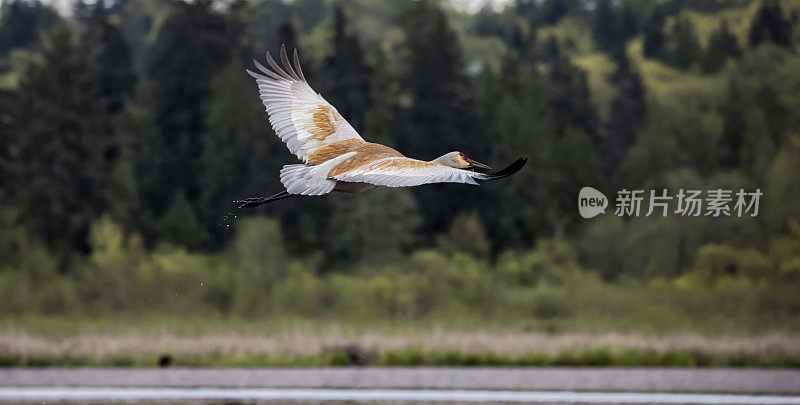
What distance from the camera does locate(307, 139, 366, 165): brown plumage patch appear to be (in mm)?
3521

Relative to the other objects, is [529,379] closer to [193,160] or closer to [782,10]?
[193,160]

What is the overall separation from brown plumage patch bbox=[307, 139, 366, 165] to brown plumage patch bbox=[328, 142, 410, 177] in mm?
179

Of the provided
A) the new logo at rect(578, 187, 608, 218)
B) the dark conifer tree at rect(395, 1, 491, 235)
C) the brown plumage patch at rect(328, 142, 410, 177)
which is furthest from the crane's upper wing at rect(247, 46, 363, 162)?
the new logo at rect(578, 187, 608, 218)

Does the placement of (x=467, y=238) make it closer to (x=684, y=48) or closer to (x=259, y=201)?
(x=684, y=48)

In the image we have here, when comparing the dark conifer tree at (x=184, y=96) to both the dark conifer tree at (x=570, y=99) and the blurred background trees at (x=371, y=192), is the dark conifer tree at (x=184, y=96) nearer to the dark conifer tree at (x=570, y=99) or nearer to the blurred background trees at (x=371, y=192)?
the blurred background trees at (x=371, y=192)

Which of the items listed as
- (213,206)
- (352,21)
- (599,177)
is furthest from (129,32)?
(599,177)

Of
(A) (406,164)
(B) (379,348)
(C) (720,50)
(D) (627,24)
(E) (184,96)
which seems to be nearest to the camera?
(A) (406,164)

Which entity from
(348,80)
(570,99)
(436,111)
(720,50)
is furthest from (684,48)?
(348,80)

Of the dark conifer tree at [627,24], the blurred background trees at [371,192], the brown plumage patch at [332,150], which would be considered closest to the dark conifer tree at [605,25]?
the dark conifer tree at [627,24]

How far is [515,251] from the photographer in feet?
82.8

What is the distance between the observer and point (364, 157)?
3.25 metres

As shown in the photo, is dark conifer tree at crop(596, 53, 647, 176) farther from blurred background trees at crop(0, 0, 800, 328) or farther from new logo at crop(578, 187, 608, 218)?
new logo at crop(578, 187, 608, 218)

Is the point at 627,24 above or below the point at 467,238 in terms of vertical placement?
above

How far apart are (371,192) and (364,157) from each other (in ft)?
67.2
